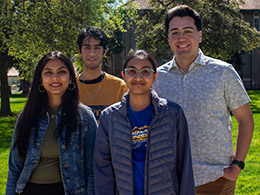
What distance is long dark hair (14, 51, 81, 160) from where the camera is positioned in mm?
2566

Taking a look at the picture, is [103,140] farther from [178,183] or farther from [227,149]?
[227,149]

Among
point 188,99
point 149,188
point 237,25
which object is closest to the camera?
point 149,188

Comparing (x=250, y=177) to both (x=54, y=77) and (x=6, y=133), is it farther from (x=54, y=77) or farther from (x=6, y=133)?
(x=6, y=133)

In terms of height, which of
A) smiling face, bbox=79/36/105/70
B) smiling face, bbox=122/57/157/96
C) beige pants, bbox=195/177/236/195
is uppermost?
smiling face, bbox=79/36/105/70

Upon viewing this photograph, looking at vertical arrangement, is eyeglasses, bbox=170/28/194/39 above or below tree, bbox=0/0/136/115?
below

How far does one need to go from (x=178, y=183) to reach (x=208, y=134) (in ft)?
1.93

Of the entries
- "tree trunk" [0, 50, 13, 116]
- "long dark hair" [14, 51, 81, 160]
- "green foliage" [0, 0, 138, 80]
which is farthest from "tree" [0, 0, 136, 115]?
"long dark hair" [14, 51, 81, 160]

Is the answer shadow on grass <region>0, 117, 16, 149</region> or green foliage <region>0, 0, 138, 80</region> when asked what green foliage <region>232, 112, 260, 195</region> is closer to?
shadow on grass <region>0, 117, 16, 149</region>

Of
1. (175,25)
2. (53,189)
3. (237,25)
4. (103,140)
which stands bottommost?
(53,189)

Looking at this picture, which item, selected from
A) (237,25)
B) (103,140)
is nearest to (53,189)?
(103,140)

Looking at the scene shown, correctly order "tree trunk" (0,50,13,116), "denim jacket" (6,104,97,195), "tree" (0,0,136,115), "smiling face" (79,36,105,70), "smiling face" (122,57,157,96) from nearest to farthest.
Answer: "smiling face" (122,57,157,96) < "denim jacket" (6,104,97,195) < "smiling face" (79,36,105,70) < "tree" (0,0,136,115) < "tree trunk" (0,50,13,116)

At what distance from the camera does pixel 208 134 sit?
8.63 ft

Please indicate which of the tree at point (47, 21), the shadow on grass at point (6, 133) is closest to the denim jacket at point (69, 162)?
the shadow on grass at point (6, 133)

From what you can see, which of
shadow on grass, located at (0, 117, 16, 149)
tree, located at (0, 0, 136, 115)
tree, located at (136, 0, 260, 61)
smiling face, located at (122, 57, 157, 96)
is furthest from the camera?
tree, located at (136, 0, 260, 61)
